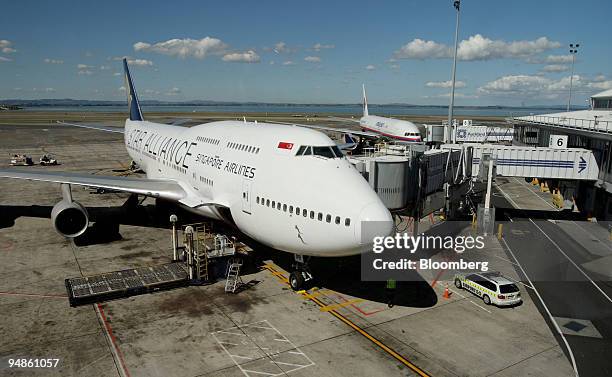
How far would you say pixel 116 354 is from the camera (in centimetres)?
1534

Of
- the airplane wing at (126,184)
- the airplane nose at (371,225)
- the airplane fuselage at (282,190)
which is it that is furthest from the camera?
the airplane wing at (126,184)

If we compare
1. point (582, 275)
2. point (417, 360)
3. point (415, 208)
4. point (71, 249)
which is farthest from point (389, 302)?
point (71, 249)

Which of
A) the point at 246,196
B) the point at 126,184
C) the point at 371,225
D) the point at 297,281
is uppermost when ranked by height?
the point at 246,196

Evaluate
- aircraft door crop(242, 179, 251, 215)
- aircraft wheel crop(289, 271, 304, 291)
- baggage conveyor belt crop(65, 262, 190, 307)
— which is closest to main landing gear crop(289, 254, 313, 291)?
aircraft wheel crop(289, 271, 304, 291)

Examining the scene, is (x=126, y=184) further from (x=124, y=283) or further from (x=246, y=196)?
(x=246, y=196)

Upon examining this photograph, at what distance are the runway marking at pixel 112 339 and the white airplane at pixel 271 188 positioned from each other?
7.12 m

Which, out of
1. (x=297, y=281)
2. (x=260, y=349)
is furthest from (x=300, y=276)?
(x=260, y=349)

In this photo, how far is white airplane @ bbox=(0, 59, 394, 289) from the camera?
54.3 feet

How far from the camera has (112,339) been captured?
1633cm

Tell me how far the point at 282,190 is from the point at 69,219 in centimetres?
1544

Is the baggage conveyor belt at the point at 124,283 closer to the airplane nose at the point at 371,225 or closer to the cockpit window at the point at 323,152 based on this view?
the cockpit window at the point at 323,152

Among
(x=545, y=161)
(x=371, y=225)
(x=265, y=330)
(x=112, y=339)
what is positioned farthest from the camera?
(x=545, y=161)

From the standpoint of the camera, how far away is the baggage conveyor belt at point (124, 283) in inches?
766

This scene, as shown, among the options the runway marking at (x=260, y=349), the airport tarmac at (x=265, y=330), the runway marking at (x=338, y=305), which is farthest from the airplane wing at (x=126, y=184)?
the runway marking at (x=338, y=305)
